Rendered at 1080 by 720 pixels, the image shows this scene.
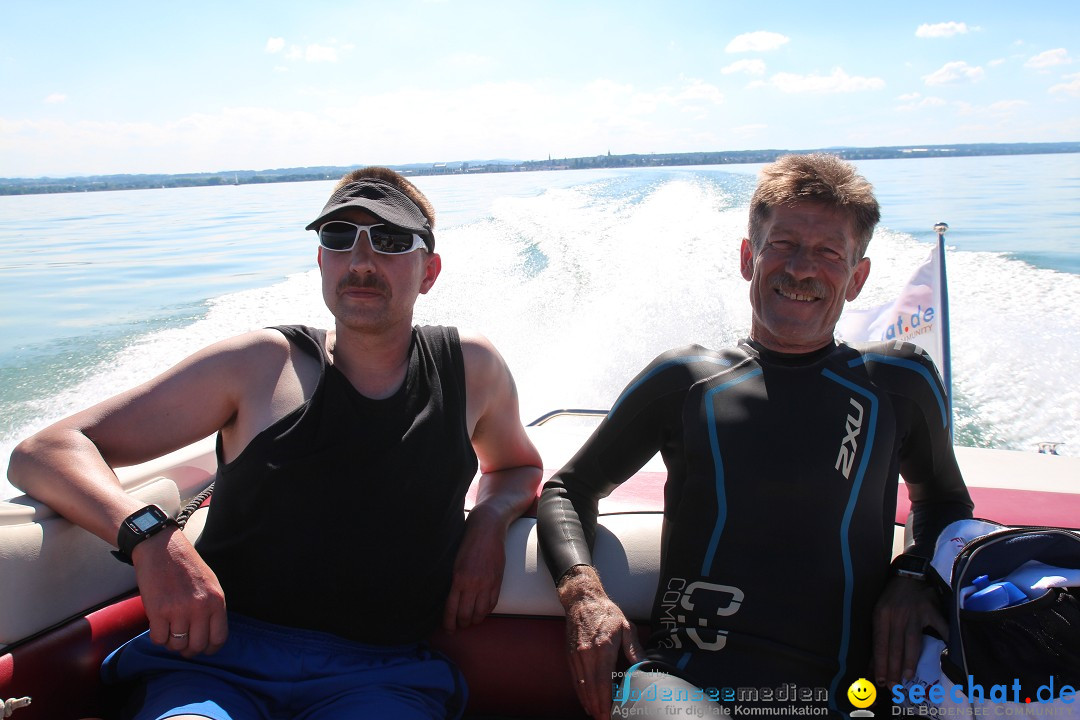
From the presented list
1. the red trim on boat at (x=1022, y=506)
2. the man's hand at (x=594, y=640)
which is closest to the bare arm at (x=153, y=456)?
the man's hand at (x=594, y=640)

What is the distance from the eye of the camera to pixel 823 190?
155 cm

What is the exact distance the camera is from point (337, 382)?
1534mm

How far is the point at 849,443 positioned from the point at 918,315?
2.19 metres

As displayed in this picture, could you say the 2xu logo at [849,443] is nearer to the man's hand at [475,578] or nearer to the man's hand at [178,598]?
the man's hand at [475,578]

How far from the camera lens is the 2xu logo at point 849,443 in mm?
1437

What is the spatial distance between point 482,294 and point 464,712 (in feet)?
16.9

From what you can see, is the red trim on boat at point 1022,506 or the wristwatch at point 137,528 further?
the red trim on boat at point 1022,506

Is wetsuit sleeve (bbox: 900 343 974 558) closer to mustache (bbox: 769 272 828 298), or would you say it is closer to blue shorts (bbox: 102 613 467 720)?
mustache (bbox: 769 272 828 298)

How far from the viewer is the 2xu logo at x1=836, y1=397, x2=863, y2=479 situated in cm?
144

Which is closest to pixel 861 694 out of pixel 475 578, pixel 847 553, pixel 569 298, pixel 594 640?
pixel 847 553

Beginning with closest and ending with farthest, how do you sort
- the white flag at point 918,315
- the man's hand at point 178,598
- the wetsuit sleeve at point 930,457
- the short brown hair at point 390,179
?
the man's hand at point 178,598 < the wetsuit sleeve at point 930,457 < the short brown hair at point 390,179 < the white flag at point 918,315

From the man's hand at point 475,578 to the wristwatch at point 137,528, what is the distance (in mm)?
568

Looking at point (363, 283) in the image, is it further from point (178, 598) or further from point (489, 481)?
point (178, 598)

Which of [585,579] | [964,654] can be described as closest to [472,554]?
[585,579]
